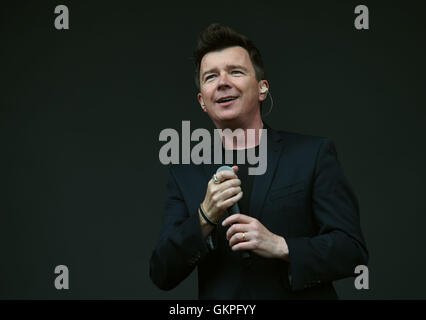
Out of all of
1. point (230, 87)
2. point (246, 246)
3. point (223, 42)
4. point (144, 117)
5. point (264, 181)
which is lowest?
point (246, 246)

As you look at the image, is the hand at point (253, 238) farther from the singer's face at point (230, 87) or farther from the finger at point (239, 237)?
the singer's face at point (230, 87)

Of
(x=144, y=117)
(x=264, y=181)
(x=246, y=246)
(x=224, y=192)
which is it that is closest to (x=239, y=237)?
(x=246, y=246)

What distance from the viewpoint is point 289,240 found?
5.23 feet

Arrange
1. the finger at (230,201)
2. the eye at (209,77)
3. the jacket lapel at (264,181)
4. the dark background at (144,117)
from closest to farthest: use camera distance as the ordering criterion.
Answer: the finger at (230,201), the jacket lapel at (264,181), the eye at (209,77), the dark background at (144,117)

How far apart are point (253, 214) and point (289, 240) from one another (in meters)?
0.16

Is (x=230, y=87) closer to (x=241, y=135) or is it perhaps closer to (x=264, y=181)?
(x=241, y=135)

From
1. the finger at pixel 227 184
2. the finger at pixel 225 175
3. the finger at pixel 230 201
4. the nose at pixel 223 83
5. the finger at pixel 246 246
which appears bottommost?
the finger at pixel 246 246

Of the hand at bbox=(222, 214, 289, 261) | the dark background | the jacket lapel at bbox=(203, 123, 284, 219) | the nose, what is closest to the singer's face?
the nose

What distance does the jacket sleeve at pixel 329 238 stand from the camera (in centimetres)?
158

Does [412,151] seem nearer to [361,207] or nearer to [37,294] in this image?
[361,207]

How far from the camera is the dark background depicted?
324 centimetres

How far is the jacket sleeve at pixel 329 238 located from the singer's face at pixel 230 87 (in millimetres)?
280

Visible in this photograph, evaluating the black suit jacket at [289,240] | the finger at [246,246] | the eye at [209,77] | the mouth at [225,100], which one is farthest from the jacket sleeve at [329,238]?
the eye at [209,77]

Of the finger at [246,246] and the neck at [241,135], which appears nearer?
the finger at [246,246]
